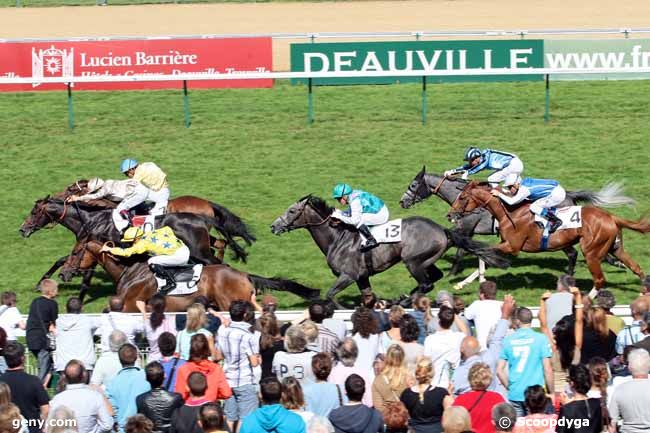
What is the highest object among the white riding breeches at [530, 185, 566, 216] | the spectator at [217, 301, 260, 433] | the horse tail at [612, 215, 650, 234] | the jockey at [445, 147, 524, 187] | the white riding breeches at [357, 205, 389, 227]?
the jockey at [445, 147, 524, 187]

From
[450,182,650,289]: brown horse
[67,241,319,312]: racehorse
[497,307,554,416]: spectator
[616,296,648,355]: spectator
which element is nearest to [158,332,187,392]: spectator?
[497,307,554,416]: spectator

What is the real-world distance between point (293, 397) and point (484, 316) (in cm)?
314

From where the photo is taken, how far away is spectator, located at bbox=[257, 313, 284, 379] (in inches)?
372

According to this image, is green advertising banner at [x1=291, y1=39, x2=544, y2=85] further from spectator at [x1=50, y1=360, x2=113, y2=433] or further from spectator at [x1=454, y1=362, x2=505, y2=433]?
spectator at [x1=50, y1=360, x2=113, y2=433]

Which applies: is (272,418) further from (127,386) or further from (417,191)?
(417,191)

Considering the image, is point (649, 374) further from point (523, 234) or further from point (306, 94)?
point (306, 94)

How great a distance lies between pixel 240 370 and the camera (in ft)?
31.5

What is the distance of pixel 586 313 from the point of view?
391 inches

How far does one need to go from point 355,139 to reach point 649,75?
21.7 ft

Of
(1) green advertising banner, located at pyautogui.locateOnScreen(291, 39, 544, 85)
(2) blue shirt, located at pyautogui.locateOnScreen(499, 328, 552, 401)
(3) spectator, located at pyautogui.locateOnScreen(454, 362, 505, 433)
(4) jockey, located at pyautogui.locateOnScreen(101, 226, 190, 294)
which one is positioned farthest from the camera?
(1) green advertising banner, located at pyautogui.locateOnScreen(291, 39, 544, 85)

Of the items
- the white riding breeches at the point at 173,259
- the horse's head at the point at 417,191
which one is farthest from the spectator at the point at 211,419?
the horse's head at the point at 417,191

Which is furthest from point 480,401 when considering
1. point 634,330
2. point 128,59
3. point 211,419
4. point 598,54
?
point 128,59

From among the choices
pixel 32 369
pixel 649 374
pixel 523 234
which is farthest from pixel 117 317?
pixel 523 234

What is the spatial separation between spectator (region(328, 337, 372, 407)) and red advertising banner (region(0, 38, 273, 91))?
667 inches
